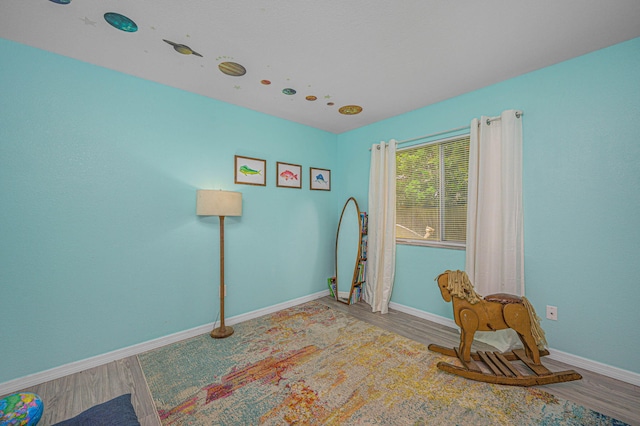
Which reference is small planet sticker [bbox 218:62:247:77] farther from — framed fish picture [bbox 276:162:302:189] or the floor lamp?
framed fish picture [bbox 276:162:302:189]

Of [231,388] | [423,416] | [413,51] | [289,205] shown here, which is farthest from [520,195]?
[231,388]

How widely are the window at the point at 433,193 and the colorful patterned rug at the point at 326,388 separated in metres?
1.22

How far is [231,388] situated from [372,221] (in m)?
2.39

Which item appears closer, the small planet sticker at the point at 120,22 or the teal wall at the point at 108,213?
the small planet sticker at the point at 120,22

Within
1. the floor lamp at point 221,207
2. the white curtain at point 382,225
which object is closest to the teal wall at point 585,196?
the white curtain at point 382,225

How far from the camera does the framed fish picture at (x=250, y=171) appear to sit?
2.95m

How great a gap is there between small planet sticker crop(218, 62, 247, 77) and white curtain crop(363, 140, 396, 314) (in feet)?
6.14

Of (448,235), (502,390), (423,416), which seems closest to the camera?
(423,416)

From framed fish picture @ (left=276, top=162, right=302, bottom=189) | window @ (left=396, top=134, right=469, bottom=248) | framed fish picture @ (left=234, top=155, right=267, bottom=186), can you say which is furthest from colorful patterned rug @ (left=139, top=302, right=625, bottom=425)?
framed fish picture @ (left=276, top=162, right=302, bottom=189)

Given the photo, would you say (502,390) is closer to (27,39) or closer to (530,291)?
(530,291)

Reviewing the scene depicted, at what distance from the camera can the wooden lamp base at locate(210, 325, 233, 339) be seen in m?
2.56

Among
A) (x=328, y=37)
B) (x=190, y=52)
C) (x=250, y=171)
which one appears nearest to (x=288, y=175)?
(x=250, y=171)

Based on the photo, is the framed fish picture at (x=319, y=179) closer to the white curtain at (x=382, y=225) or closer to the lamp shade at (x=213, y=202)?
the white curtain at (x=382, y=225)

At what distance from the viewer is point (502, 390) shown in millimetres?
1779
